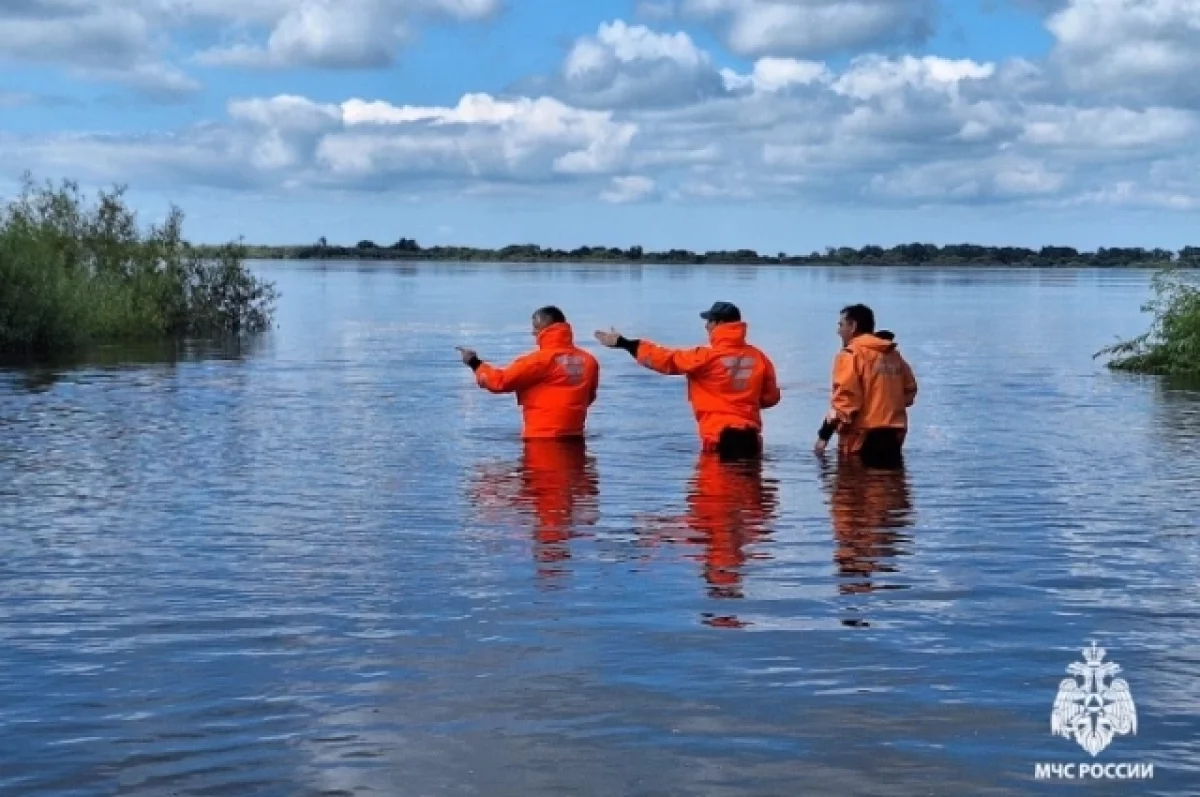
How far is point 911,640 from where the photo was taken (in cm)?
957

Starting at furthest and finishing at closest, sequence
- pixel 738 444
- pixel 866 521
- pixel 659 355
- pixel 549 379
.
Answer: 1. pixel 549 379
2. pixel 738 444
3. pixel 659 355
4. pixel 866 521

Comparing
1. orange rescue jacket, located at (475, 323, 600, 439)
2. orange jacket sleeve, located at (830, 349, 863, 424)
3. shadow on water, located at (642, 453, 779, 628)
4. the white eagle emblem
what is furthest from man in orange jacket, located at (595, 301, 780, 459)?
the white eagle emblem

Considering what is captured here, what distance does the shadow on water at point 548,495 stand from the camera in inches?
504

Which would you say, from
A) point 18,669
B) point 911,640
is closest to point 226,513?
point 18,669

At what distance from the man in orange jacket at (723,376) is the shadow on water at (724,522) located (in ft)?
0.89

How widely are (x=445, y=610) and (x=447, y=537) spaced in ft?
9.85

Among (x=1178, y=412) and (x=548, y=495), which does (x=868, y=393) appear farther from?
(x=1178, y=412)

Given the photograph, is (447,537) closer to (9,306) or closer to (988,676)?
(988,676)

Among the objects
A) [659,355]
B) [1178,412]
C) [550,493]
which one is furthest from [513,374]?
[1178,412]

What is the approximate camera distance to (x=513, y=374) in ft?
60.7

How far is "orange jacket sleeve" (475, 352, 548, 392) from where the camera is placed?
60.2 ft

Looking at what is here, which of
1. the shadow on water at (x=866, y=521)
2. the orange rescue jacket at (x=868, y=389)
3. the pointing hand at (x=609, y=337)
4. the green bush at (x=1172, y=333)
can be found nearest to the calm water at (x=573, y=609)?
the shadow on water at (x=866, y=521)

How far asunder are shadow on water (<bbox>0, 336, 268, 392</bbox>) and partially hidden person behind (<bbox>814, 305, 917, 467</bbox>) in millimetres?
16625

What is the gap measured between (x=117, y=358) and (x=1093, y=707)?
3336 cm
